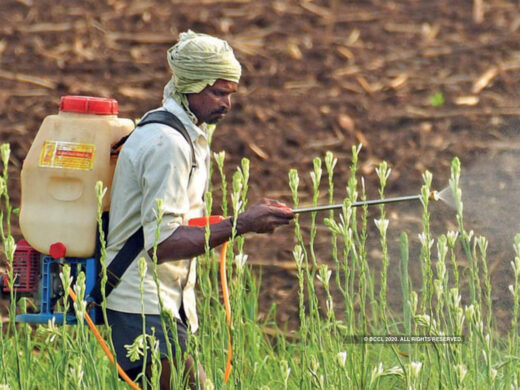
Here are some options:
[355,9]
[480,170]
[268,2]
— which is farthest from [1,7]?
[480,170]

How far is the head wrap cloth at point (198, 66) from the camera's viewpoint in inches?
148

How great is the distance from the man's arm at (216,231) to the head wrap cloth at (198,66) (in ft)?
1.59

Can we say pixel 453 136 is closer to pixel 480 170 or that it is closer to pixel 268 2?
pixel 480 170

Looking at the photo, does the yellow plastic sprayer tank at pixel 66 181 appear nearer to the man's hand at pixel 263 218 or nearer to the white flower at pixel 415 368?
the man's hand at pixel 263 218

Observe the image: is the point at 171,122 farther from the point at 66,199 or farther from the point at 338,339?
the point at 338,339

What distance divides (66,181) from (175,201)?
17.3 inches

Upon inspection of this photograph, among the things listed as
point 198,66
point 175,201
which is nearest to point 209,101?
point 198,66

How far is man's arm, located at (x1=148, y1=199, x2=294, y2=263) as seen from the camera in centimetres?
354

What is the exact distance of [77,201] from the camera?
371 cm

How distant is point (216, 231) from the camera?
11.6 feet

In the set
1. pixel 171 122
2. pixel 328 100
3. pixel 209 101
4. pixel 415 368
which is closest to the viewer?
pixel 415 368

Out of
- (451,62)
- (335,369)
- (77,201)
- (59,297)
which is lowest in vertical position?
(335,369)

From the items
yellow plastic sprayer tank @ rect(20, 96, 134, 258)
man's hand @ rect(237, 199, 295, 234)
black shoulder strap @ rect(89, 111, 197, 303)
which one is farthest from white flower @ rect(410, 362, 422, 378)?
yellow plastic sprayer tank @ rect(20, 96, 134, 258)

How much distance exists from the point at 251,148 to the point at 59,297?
2329mm
